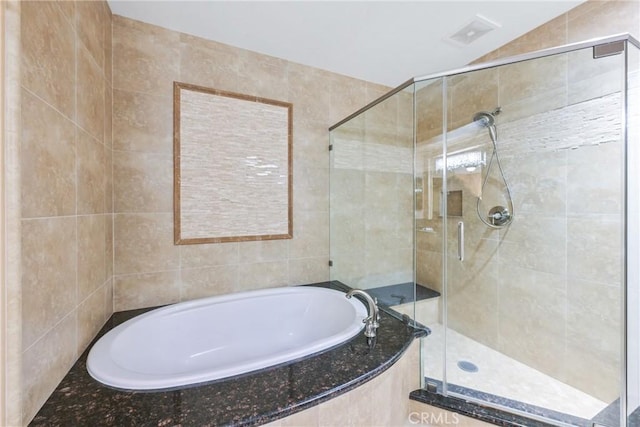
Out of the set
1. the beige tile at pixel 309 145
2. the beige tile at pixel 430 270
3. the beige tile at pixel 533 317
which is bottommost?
the beige tile at pixel 533 317

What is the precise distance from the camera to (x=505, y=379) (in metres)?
1.54

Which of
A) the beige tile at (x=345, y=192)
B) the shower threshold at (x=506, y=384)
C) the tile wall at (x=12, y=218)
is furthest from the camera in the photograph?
the beige tile at (x=345, y=192)

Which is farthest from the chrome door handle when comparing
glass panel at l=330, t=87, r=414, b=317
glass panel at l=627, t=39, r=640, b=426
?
glass panel at l=627, t=39, r=640, b=426

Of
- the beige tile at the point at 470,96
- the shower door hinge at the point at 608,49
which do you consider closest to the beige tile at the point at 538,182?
the beige tile at the point at 470,96

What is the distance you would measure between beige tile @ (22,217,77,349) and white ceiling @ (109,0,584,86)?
139 cm

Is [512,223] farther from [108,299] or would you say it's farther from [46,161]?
[108,299]

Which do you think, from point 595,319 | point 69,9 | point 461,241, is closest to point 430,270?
point 461,241

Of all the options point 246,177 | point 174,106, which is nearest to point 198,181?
point 246,177

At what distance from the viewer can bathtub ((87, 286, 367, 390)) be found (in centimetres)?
102

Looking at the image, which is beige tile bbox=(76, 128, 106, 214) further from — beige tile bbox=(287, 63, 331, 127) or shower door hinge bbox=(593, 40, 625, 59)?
shower door hinge bbox=(593, 40, 625, 59)

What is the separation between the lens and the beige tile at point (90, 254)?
1130 millimetres

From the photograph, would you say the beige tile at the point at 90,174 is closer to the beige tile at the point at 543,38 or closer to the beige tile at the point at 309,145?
the beige tile at the point at 309,145

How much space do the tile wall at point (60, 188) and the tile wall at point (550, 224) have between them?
1.82 m

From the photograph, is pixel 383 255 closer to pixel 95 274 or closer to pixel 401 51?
pixel 401 51
